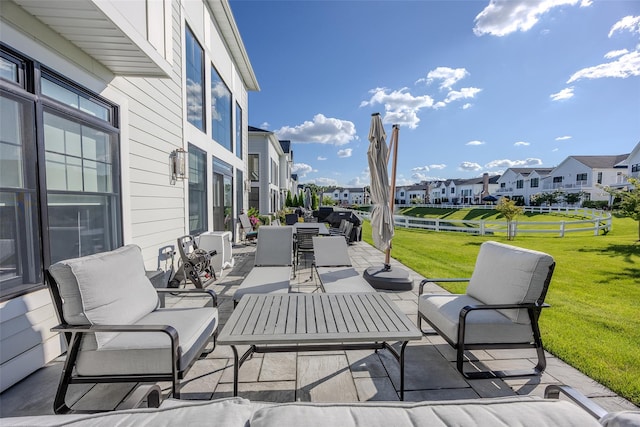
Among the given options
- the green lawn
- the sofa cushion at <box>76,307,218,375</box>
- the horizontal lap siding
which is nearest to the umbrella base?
the green lawn

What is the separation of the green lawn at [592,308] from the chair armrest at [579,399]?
1612 millimetres

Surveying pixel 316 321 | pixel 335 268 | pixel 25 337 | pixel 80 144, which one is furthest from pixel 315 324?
pixel 80 144

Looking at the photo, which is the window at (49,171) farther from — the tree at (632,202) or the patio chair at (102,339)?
the tree at (632,202)

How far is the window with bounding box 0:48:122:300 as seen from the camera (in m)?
2.52

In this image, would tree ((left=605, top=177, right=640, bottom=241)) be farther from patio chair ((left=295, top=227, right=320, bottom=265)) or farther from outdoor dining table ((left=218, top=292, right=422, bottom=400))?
outdoor dining table ((left=218, top=292, right=422, bottom=400))

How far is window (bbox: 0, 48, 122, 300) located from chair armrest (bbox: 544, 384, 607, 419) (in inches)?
161

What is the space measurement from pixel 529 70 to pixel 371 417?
13178 mm

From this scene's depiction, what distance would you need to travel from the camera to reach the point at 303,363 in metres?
2.79

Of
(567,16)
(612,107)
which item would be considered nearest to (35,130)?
(567,16)

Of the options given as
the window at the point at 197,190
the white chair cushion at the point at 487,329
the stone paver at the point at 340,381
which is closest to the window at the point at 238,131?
the window at the point at 197,190

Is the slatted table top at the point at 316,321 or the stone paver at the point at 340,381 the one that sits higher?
the slatted table top at the point at 316,321

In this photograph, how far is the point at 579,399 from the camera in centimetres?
129

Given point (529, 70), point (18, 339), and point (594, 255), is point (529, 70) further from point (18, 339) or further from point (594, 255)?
point (18, 339)

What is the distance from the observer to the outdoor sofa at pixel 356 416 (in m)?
0.74
